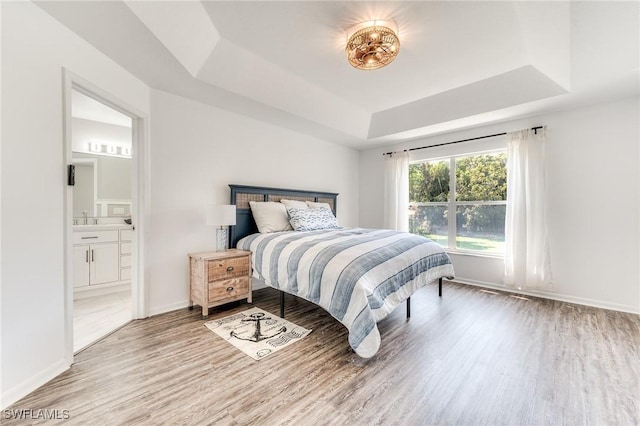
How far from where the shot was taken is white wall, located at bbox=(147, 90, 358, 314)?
274 cm

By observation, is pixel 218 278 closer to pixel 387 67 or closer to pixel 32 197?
pixel 32 197

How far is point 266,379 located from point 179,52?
2590 millimetres

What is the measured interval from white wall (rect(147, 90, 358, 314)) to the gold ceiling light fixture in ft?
6.11

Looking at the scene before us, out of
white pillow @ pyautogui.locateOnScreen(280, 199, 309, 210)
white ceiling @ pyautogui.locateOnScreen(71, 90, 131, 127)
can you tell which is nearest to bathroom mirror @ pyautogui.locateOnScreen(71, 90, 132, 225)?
white ceiling @ pyautogui.locateOnScreen(71, 90, 131, 127)

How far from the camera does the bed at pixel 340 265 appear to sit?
189cm

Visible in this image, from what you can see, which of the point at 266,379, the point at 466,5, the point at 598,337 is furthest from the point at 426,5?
the point at 598,337

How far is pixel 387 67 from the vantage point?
2.73 m

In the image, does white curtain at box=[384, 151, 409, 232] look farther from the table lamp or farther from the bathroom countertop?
the bathroom countertop

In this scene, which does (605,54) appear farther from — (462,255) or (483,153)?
(462,255)

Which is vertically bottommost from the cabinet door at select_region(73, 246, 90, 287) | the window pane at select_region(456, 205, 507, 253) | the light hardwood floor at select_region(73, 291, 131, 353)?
the light hardwood floor at select_region(73, 291, 131, 353)

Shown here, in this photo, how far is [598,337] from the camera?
A: 229 cm

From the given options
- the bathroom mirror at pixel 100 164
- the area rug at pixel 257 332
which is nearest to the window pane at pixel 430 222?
the area rug at pixel 257 332

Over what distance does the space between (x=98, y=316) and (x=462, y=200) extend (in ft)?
16.2

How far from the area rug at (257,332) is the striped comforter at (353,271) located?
0.35 metres
